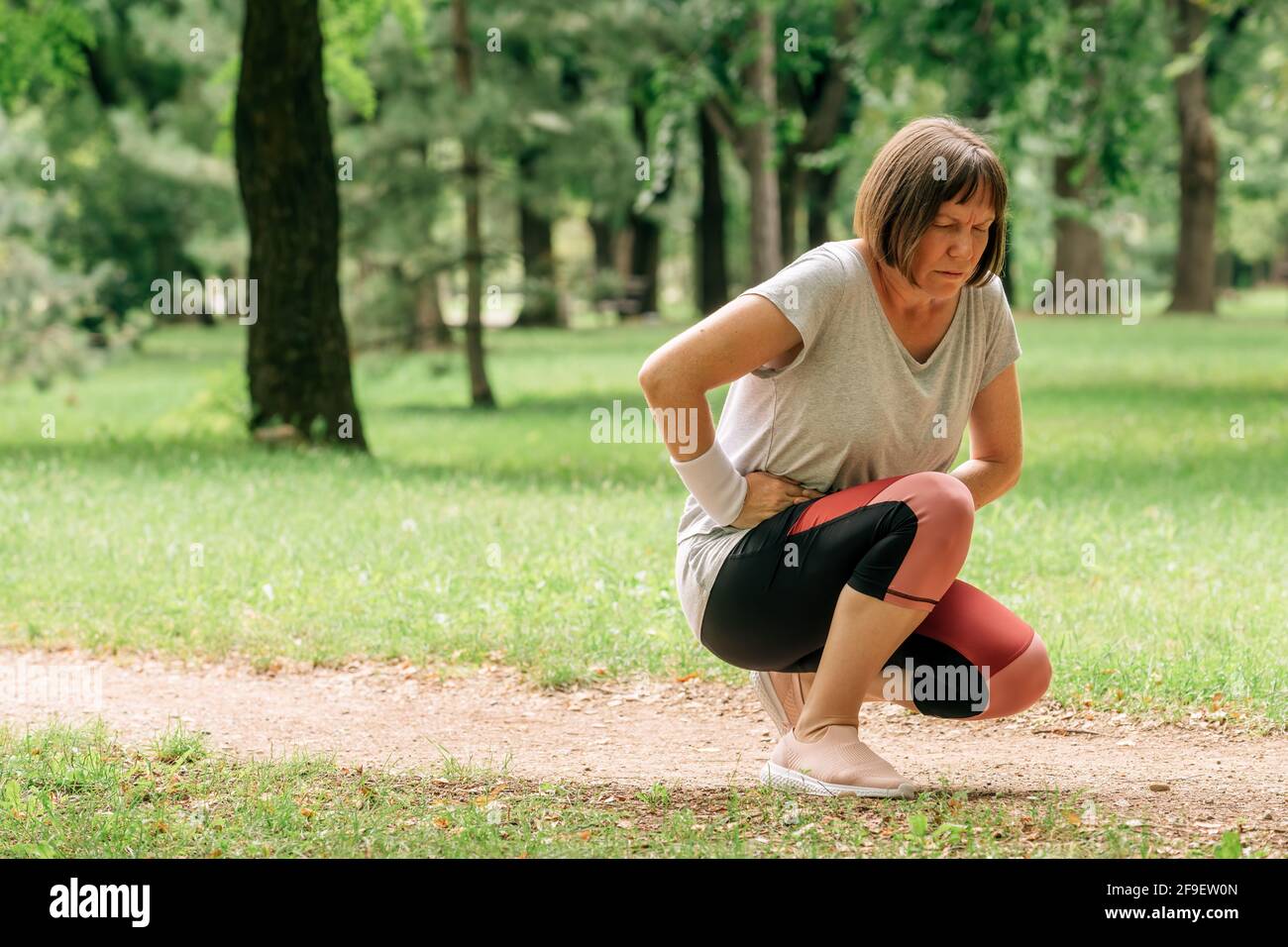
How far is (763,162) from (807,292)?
18.4 m

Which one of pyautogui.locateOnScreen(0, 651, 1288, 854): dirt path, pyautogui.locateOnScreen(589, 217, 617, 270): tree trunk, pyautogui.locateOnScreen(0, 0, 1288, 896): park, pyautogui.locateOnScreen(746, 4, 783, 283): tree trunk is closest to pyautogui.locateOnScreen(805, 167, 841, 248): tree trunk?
pyautogui.locateOnScreen(589, 217, 617, 270): tree trunk

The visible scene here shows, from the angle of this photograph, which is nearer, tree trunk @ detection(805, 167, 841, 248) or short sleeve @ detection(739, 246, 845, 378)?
short sleeve @ detection(739, 246, 845, 378)

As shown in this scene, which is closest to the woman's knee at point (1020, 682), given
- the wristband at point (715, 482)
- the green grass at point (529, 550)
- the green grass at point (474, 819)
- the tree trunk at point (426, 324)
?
the green grass at point (474, 819)

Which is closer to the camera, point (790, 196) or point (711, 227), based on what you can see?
point (711, 227)

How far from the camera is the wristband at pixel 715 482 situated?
4.07 meters

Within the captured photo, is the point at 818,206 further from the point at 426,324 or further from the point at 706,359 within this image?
the point at 706,359

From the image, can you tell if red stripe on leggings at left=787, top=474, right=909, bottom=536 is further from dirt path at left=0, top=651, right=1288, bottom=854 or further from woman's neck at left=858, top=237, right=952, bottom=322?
dirt path at left=0, top=651, right=1288, bottom=854

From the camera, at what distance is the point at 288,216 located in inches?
483

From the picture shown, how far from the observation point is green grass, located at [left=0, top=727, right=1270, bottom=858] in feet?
12.5

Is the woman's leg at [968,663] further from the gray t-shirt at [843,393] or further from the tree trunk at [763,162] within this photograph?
the tree trunk at [763,162]

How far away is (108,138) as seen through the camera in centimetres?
3069

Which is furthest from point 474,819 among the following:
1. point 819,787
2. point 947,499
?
point 947,499

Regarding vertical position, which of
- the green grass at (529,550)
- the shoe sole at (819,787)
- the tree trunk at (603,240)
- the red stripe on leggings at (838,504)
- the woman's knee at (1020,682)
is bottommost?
the green grass at (529,550)

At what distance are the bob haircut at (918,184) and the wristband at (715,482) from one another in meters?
0.68
